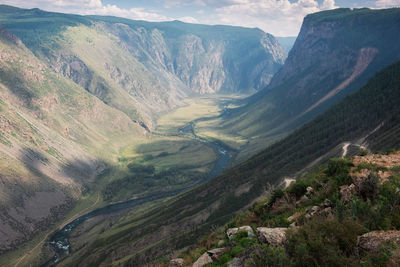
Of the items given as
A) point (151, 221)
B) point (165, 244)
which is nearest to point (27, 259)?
point (151, 221)

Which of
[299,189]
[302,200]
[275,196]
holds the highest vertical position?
[302,200]

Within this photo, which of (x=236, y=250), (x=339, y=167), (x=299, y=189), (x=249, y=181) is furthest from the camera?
(x=249, y=181)

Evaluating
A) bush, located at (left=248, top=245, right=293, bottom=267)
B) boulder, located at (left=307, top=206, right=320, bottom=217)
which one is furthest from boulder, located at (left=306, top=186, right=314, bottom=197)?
bush, located at (left=248, top=245, right=293, bottom=267)

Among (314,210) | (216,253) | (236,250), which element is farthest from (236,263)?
(314,210)

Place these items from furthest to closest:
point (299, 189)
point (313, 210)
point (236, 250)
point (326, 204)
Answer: point (299, 189)
point (313, 210)
point (326, 204)
point (236, 250)

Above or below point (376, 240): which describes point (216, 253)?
below

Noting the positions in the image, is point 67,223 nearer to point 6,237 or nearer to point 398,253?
point 6,237

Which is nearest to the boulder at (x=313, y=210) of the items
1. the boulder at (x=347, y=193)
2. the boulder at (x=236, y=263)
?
the boulder at (x=347, y=193)

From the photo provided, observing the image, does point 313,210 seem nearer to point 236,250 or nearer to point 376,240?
point 236,250
